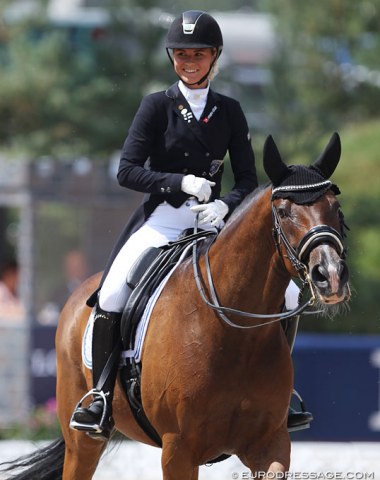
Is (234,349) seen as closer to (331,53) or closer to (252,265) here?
(252,265)

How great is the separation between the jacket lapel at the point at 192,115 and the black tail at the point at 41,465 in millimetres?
2149

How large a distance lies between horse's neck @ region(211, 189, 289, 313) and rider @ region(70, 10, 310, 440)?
0.75 feet

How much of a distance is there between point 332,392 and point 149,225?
548 cm

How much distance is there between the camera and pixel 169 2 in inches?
681

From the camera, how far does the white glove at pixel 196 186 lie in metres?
5.17

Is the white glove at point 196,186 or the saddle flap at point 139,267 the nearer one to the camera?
the white glove at point 196,186

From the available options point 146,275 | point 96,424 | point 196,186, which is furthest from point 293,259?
point 96,424

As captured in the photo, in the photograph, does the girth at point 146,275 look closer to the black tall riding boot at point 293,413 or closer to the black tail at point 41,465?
the black tall riding boot at point 293,413

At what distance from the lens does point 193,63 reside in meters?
5.45

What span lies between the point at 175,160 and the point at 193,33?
24.6 inches

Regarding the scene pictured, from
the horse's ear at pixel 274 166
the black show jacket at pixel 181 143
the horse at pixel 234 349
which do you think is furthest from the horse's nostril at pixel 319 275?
the black show jacket at pixel 181 143

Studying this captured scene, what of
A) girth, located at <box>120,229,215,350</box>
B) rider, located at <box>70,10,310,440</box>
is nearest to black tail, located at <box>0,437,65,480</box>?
rider, located at <box>70,10,310,440</box>

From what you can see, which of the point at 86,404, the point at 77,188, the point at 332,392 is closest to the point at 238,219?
the point at 86,404

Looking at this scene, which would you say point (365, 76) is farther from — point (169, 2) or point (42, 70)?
point (42, 70)
